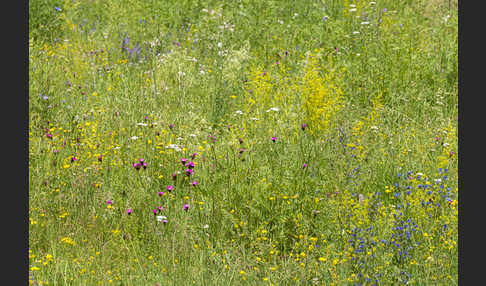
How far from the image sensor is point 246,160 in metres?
4.01

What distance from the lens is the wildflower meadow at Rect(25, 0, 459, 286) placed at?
10.5 ft

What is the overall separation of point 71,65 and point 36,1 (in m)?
1.76

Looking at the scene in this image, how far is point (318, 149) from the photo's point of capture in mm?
3924

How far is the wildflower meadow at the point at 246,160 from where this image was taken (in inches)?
126

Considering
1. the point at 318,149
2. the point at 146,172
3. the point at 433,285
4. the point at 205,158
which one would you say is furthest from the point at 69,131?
the point at 433,285

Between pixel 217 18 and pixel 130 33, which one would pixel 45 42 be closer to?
pixel 130 33

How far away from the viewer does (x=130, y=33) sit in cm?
691

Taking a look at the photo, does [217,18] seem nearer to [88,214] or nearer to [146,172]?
[146,172]

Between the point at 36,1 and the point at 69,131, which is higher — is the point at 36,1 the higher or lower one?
the higher one

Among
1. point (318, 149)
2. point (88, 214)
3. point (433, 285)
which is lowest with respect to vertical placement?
point (88, 214)

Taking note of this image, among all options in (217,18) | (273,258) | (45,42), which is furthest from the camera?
(45,42)

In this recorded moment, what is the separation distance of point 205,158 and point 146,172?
0.45 metres

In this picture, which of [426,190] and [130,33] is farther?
[130,33]

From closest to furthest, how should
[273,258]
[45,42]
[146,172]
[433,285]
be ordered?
1. [433,285]
2. [273,258]
3. [146,172]
4. [45,42]
